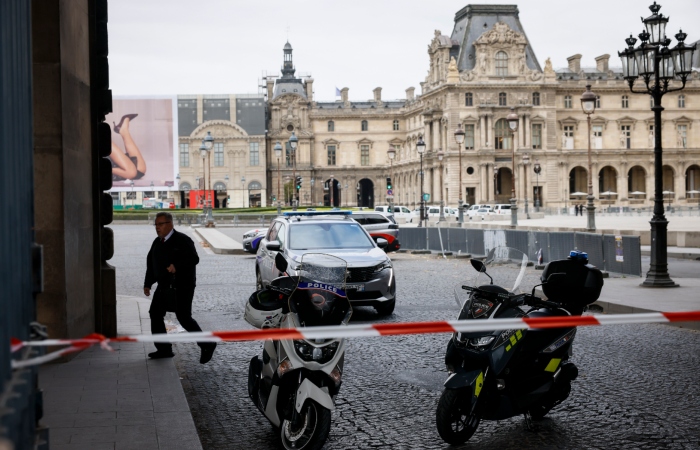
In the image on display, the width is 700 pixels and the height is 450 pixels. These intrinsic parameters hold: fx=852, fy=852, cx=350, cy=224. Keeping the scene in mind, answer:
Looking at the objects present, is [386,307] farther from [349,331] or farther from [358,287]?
[349,331]

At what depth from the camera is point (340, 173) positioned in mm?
106562

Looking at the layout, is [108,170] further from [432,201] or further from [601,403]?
[432,201]

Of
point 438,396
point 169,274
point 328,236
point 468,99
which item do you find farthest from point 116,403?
point 468,99

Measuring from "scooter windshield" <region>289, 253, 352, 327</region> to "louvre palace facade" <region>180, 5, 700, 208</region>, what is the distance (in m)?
70.7

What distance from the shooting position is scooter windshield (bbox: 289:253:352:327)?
220 inches

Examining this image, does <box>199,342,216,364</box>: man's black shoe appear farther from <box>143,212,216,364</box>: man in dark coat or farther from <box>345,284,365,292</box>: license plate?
<box>345,284,365,292</box>: license plate

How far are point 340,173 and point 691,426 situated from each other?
10091 centimetres

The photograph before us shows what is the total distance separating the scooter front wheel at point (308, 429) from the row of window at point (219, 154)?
96.8 m

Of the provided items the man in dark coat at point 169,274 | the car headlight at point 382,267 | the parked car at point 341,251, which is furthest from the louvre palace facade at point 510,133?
the man in dark coat at point 169,274

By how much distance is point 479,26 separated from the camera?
87.5 m

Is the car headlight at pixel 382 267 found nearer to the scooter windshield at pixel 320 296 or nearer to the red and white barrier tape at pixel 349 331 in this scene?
the scooter windshield at pixel 320 296

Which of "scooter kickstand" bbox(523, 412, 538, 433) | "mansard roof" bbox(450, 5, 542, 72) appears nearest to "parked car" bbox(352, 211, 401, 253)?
"scooter kickstand" bbox(523, 412, 538, 433)

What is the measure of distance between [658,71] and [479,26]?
74.6 meters

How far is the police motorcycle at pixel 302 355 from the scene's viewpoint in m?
5.27
